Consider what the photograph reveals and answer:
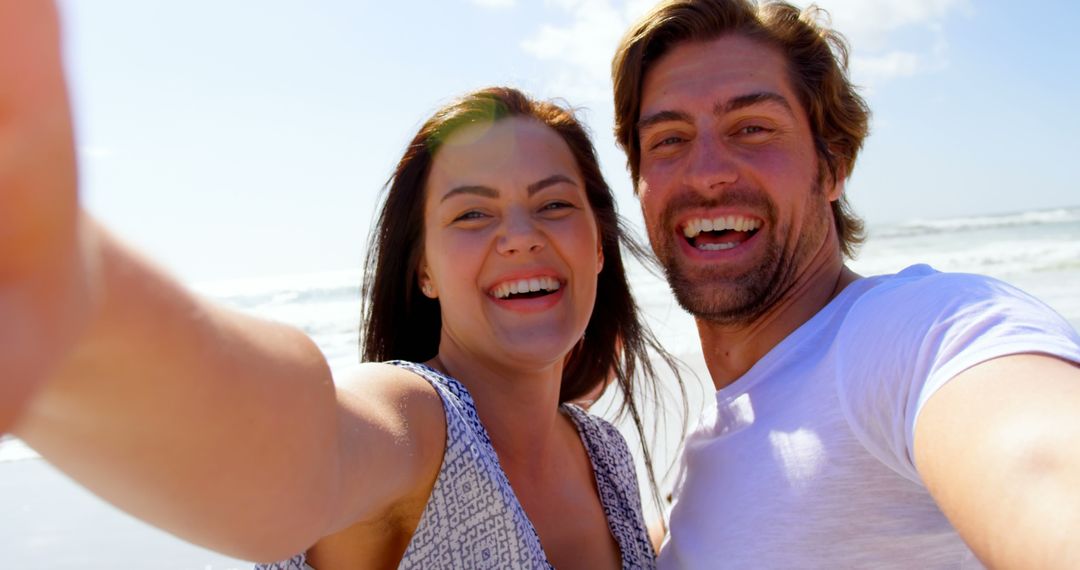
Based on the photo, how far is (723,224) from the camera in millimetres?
2924

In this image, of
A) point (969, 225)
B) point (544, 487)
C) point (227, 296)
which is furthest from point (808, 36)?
point (969, 225)

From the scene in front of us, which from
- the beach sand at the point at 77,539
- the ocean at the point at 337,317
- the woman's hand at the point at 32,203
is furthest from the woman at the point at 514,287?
the beach sand at the point at 77,539

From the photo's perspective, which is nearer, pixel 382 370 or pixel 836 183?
pixel 382 370

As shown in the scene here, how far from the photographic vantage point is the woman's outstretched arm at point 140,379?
0.46 metres

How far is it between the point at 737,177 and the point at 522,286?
0.91 m

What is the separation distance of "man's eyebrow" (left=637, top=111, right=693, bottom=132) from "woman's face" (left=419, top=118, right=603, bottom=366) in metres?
0.48

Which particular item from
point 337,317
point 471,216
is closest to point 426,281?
point 471,216

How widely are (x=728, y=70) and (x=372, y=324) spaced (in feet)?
5.54

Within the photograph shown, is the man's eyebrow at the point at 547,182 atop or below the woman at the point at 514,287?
atop

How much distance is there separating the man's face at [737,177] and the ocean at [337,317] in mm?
1350

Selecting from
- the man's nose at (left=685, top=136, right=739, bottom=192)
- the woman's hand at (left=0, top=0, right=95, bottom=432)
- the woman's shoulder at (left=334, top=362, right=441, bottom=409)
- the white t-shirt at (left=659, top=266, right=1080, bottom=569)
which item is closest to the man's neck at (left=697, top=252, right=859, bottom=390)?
the white t-shirt at (left=659, top=266, right=1080, bottom=569)

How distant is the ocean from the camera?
5.10 m

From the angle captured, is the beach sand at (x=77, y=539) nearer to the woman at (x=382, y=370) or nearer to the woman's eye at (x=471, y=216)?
the woman at (x=382, y=370)

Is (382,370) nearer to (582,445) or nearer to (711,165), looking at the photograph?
(582,445)
